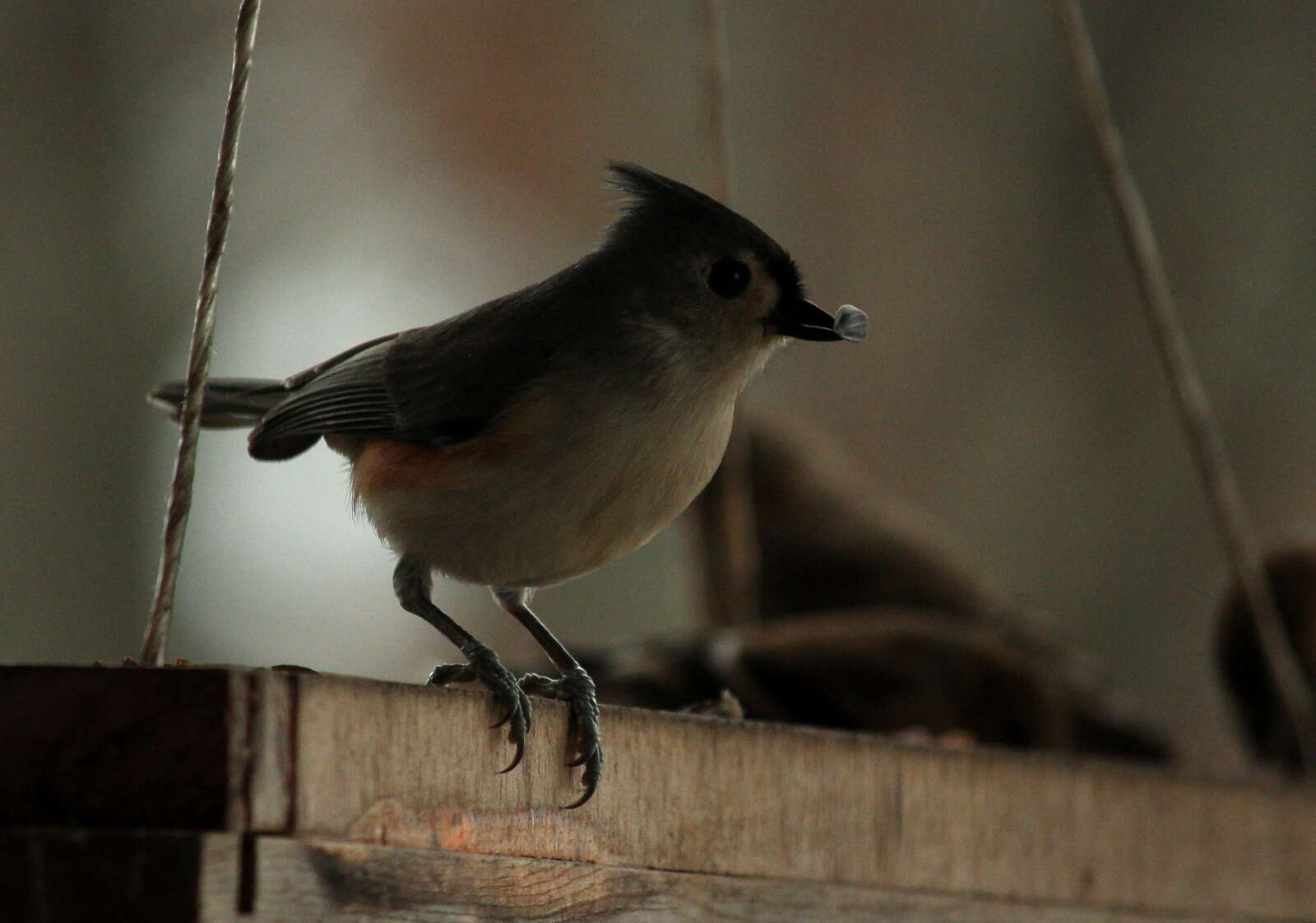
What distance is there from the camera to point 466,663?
3.68ft

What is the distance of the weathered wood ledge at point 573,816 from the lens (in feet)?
2.68

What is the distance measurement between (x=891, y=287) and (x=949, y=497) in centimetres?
65

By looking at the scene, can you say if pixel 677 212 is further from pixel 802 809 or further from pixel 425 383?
pixel 802 809

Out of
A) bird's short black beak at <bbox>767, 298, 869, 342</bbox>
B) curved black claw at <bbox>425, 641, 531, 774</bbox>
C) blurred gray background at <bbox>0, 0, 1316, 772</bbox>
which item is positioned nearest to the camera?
curved black claw at <bbox>425, 641, 531, 774</bbox>

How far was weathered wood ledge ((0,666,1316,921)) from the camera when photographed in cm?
82

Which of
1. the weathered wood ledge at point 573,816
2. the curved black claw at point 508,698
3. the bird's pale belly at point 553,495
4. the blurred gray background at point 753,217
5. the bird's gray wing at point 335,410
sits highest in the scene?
the blurred gray background at point 753,217

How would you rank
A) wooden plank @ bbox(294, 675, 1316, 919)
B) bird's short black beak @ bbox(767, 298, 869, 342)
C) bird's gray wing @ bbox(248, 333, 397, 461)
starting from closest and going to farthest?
wooden plank @ bbox(294, 675, 1316, 919)
bird's short black beak @ bbox(767, 298, 869, 342)
bird's gray wing @ bbox(248, 333, 397, 461)

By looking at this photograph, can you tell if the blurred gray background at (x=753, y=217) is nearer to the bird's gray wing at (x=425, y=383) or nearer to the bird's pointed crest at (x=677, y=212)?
the bird's gray wing at (x=425, y=383)

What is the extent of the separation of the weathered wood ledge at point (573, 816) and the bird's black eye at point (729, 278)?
1.01 feet

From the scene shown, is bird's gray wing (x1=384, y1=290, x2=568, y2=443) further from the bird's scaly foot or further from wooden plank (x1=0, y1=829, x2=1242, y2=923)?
wooden plank (x1=0, y1=829, x2=1242, y2=923)

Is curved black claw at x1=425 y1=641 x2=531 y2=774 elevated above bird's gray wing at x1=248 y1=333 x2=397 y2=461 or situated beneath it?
situated beneath

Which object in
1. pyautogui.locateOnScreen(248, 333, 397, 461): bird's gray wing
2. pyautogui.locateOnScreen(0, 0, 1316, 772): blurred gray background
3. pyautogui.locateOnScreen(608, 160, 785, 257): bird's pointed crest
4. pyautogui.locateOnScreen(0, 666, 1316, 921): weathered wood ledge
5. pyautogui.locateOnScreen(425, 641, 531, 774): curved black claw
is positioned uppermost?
pyautogui.locateOnScreen(0, 0, 1316, 772): blurred gray background

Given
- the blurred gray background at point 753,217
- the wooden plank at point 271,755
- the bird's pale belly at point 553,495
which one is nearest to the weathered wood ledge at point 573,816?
the wooden plank at point 271,755

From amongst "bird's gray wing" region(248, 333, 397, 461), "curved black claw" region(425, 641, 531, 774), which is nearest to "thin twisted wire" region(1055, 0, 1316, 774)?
"bird's gray wing" region(248, 333, 397, 461)
